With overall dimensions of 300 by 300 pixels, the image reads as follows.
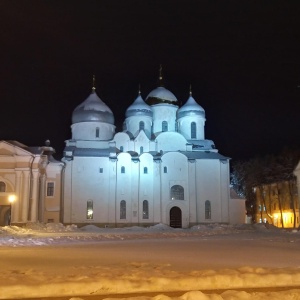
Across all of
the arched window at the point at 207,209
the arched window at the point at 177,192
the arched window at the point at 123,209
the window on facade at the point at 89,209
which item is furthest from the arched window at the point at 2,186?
the arched window at the point at 207,209

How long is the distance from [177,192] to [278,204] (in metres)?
23.1

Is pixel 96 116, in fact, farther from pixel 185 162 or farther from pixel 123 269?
pixel 123 269

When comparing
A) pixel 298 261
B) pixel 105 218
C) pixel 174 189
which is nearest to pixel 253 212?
pixel 174 189

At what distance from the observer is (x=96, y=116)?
54.0m

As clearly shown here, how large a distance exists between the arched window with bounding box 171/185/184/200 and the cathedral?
0.38 ft

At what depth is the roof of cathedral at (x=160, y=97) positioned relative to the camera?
58.6 m

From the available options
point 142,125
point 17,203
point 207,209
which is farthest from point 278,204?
point 17,203

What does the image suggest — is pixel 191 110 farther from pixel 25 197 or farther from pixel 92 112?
pixel 25 197

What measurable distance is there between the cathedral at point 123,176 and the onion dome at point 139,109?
0.12 m

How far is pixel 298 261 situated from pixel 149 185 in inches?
1516

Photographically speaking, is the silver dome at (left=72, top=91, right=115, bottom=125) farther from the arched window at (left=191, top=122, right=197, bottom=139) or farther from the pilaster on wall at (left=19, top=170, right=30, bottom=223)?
the pilaster on wall at (left=19, top=170, right=30, bottom=223)

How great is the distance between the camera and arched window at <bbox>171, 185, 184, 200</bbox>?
52719mm

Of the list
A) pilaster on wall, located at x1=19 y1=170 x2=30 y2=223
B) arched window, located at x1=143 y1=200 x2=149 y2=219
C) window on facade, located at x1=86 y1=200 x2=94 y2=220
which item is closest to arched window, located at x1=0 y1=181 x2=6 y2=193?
pilaster on wall, located at x1=19 y1=170 x2=30 y2=223

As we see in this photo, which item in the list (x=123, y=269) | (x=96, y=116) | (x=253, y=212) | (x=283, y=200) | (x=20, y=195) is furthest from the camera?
(x=253, y=212)
